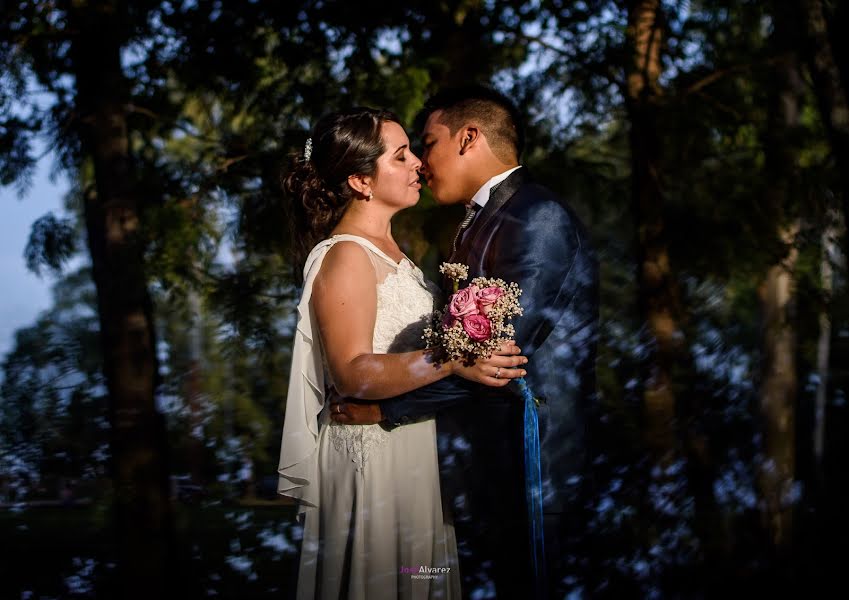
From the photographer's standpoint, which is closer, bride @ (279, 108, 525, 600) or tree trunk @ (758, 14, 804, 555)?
bride @ (279, 108, 525, 600)

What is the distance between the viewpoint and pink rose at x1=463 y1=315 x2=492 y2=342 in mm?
2611

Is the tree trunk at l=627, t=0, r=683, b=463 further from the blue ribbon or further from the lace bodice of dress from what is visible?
the blue ribbon

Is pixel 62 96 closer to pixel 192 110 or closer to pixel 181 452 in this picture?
pixel 192 110

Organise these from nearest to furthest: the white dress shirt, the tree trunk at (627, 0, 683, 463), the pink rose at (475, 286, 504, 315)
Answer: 1. the pink rose at (475, 286, 504, 315)
2. the white dress shirt
3. the tree trunk at (627, 0, 683, 463)

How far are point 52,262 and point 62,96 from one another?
4.22ft

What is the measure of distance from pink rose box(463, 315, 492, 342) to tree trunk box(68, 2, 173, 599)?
3.38 m

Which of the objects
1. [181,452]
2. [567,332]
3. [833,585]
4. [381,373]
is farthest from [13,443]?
[833,585]

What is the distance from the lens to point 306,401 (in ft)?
10.1

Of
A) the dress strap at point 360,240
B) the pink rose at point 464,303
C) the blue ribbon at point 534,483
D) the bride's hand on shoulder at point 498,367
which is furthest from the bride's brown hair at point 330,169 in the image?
the blue ribbon at point 534,483

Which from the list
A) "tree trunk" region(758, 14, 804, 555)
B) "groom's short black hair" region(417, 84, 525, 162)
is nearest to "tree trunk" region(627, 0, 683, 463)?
"tree trunk" region(758, 14, 804, 555)

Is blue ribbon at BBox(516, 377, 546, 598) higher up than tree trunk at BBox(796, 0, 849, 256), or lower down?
lower down

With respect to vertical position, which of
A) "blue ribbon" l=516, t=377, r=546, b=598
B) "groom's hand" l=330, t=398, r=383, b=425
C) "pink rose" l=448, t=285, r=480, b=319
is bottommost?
"blue ribbon" l=516, t=377, r=546, b=598

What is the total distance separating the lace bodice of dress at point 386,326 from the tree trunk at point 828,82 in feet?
6.44

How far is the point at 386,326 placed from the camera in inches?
123
